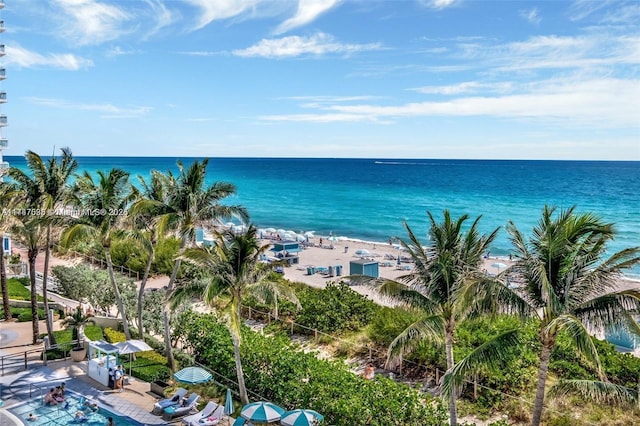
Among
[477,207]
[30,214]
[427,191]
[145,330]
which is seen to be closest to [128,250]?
[145,330]

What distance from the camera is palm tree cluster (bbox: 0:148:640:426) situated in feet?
30.4

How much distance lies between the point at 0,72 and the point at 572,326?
53.4 m

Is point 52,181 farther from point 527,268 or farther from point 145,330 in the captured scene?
point 527,268

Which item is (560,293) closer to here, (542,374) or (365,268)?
(542,374)

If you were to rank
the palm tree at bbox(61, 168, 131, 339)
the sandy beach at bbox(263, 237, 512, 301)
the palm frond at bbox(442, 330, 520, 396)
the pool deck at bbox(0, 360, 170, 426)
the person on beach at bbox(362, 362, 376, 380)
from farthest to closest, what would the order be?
1. the sandy beach at bbox(263, 237, 512, 301)
2. the palm tree at bbox(61, 168, 131, 339)
3. the person on beach at bbox(362, 362, 376, 380)
4. the pool deck at bbox(0, 360, 170, 426)
5. the palm frond at bbox(442, 330, 520, 396)

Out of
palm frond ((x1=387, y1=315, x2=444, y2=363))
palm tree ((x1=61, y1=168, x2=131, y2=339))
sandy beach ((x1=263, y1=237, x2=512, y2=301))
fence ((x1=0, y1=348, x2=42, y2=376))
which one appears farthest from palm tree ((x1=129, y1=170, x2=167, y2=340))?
sandy beach ((x1=263, y1=237, x2=512, y2=301))

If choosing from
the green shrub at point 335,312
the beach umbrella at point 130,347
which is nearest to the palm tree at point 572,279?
the green shrub at point 335,312

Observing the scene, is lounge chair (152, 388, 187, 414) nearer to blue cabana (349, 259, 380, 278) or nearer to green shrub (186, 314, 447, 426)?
green shrub (186, 314, 447, 426)

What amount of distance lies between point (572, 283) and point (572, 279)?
0.26 ft

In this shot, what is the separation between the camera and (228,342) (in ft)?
56.9

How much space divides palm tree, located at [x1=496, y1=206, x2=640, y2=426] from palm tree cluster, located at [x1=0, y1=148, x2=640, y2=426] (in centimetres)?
2

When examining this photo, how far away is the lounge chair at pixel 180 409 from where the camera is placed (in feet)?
47.1

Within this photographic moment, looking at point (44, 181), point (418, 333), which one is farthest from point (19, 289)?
point (418, 333)

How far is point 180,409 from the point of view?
47.4 ft
